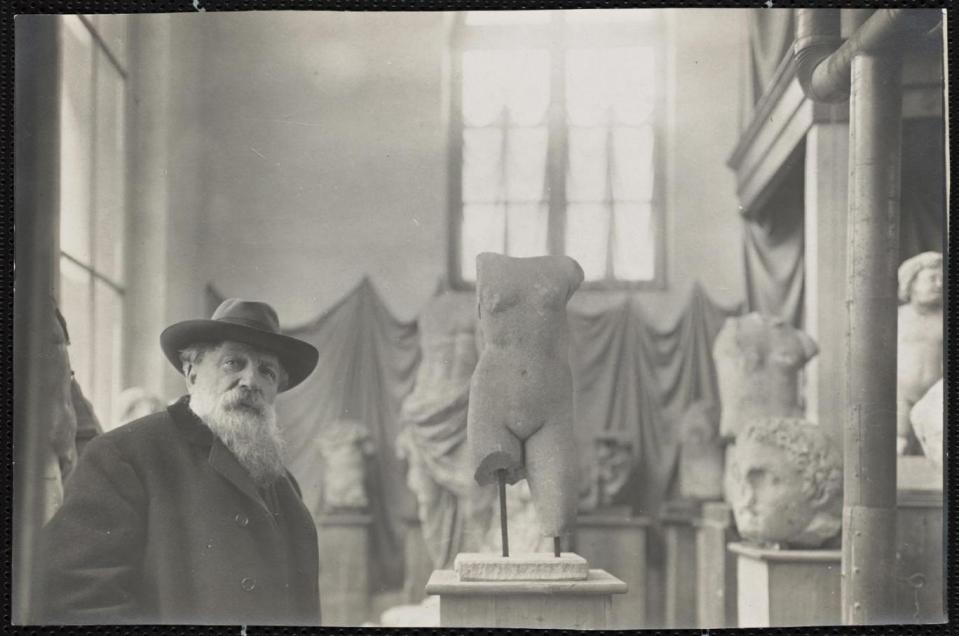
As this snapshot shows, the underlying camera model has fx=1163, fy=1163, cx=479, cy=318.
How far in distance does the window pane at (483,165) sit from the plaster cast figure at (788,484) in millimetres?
1564

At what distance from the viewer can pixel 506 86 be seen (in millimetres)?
5152

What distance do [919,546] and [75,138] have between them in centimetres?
394

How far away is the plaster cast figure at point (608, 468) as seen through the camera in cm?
530

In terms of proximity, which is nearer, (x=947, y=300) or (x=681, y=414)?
(x=947, y=300)

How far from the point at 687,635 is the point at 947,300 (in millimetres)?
1771

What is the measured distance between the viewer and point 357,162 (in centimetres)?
515

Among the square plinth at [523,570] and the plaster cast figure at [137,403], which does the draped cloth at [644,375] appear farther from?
the plaster cast figure at [137,403]

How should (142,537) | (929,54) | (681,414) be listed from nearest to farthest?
(142,537), (929,54), (681,414)

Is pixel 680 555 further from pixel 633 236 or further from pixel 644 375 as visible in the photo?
pixel 633 236

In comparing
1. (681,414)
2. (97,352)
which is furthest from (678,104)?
(97,352)

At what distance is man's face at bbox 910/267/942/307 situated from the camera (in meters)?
4.88

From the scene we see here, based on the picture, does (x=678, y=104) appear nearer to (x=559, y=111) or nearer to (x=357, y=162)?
(x=559, y=111)

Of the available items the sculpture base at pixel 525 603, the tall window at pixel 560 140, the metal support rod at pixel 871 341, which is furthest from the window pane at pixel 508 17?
the sculpture base at pixel 525 603

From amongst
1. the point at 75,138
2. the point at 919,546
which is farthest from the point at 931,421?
the point at 75,138
